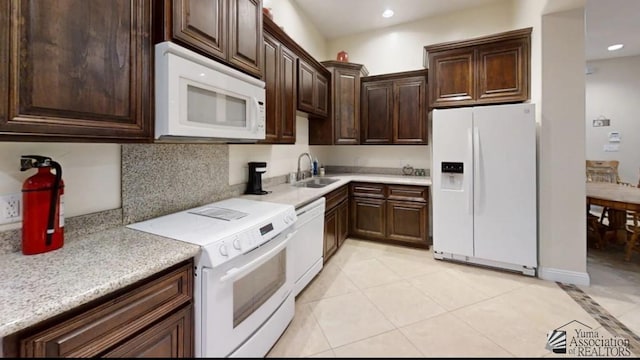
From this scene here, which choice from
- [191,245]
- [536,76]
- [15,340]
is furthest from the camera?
[536,76]

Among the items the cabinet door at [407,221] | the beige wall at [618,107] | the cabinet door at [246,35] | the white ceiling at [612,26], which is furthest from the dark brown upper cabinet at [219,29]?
the beige wall at [618,107]

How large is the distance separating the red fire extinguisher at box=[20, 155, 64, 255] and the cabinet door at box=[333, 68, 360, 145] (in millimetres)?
2954

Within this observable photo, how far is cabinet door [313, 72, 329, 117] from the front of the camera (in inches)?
127

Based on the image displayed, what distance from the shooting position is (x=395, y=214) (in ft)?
11.2

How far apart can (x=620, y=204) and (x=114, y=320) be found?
4306 millimetres

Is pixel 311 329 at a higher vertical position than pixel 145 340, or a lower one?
lower

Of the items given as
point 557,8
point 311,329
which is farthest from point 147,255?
point 557,8

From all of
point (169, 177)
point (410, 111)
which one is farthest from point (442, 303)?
point (410, 111)

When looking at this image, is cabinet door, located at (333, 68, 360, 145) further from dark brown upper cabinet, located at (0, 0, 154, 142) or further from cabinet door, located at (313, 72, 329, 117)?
dark brown upper cabinet, located at (0, 0, 154, 142)

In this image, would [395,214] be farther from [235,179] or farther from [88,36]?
[88,36]

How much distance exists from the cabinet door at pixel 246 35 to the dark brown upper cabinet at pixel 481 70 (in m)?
2.14

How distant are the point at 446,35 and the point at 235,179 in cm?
341

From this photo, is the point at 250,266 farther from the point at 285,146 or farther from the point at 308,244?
the point at 285,146

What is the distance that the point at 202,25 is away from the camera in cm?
144
